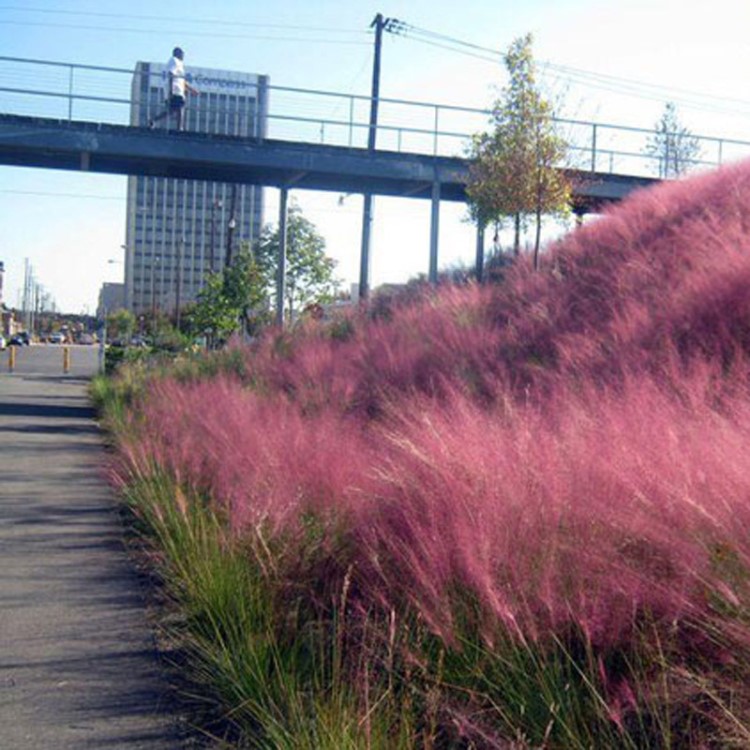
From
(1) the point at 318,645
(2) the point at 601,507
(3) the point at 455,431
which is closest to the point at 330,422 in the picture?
(3) the point at 455,431

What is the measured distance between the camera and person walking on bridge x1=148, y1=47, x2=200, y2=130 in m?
27.0

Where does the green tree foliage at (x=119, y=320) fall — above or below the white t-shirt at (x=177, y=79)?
below

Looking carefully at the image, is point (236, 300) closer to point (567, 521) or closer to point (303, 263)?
point (303, 263)

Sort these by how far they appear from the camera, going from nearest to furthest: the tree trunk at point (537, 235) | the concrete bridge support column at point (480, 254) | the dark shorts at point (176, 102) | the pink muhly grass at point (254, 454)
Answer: the pink muhly grass at point (254, 454), the tree trunk at point (537, 235), the concrete bridge support column at point (480, 254), the dark shorts at point (176, 102)

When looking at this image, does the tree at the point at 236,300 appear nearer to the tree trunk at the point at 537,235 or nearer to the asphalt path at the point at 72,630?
the tree trunk at the point at 537,235

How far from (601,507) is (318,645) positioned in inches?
67.7

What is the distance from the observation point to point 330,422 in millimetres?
9984

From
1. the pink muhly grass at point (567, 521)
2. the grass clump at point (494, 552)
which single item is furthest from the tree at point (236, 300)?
the pink muhly grass at point (567, 521)

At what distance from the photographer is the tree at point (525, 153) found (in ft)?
67.6

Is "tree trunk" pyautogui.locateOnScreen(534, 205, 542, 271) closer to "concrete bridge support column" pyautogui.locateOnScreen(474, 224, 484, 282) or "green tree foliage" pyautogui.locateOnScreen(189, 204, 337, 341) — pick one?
"concrete bridge support column" pyautogui.locateOnScreen(474, 224, 484, 282)

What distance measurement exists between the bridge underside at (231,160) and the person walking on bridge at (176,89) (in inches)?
55.5

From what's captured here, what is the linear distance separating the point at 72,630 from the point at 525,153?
15.2 m

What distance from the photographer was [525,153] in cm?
2066

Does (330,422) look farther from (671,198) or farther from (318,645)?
(671,198)
